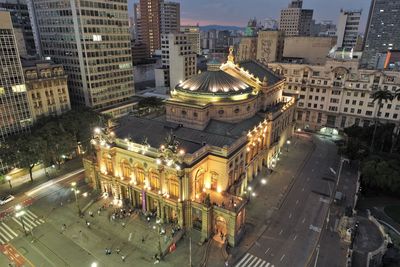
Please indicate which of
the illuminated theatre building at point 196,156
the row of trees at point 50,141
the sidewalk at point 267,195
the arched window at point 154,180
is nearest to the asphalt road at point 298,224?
the sidewalk at point 267,195

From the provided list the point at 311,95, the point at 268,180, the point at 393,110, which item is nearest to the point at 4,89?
the point at 268,180

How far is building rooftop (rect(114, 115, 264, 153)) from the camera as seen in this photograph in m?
58.4

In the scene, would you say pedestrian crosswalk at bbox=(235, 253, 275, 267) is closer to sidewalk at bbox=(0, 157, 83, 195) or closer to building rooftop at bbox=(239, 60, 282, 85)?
building rooftop at bbox=(239, 60, 282, 85)

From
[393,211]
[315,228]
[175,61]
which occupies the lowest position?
[315,228]

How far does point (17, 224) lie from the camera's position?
2285 inches

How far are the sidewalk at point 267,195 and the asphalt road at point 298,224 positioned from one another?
1256mm

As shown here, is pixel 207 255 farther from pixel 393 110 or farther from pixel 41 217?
pixel 393 110

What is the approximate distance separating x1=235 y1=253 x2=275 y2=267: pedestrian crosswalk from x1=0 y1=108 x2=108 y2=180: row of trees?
44524 mm

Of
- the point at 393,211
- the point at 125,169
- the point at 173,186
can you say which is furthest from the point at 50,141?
the point at 393,211

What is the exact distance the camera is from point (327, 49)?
135375 millimetres

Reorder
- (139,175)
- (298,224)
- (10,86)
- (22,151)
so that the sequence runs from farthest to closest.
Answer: (10,86), (22,151), (139,175), (298,224)

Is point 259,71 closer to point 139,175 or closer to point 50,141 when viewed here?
point 139,175

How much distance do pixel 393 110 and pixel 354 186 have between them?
43.0m

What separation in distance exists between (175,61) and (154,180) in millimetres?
99671
